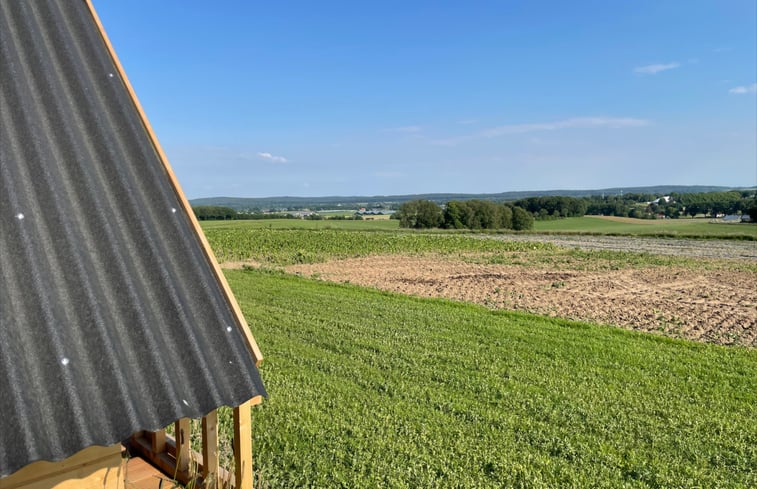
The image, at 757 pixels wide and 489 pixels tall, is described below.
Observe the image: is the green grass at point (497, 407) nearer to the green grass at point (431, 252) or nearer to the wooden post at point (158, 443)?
the wooden post at point (158, 443)

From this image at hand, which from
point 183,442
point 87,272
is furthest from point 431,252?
point 87,272

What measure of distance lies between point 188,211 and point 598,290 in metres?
16.7

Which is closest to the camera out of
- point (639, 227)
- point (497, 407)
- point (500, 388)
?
point (497, 407)

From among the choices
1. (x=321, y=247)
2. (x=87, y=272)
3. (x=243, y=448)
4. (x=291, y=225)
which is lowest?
(x=321, y=247)

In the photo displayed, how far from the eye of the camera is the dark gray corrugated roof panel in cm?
169

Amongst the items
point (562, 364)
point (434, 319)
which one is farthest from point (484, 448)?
point (434, 319)

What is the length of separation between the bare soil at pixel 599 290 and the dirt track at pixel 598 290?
2 cm

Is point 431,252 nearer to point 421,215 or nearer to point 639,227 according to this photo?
point 421,215

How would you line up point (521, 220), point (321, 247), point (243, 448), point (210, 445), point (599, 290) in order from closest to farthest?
point (243, 448) → point (210, 445) → point (599, 290) → point (321, 247) → point (521, 220)

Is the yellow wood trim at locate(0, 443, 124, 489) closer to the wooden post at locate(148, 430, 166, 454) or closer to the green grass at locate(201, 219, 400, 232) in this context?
the wooden post at locate(148, 430, 166, 454)

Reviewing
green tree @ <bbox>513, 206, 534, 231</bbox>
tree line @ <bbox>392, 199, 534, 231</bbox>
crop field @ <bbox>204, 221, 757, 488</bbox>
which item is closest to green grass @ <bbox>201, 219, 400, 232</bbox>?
tree line @ <bbox>392, 199, 534, 231</bbox>

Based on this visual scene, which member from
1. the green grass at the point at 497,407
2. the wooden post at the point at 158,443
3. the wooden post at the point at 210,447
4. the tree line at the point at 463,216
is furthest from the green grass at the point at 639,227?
the wooden post at the point at 210,447

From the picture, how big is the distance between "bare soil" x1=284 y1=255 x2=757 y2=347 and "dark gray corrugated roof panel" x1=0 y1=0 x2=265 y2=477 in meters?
11.0

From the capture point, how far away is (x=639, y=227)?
66688 mm
